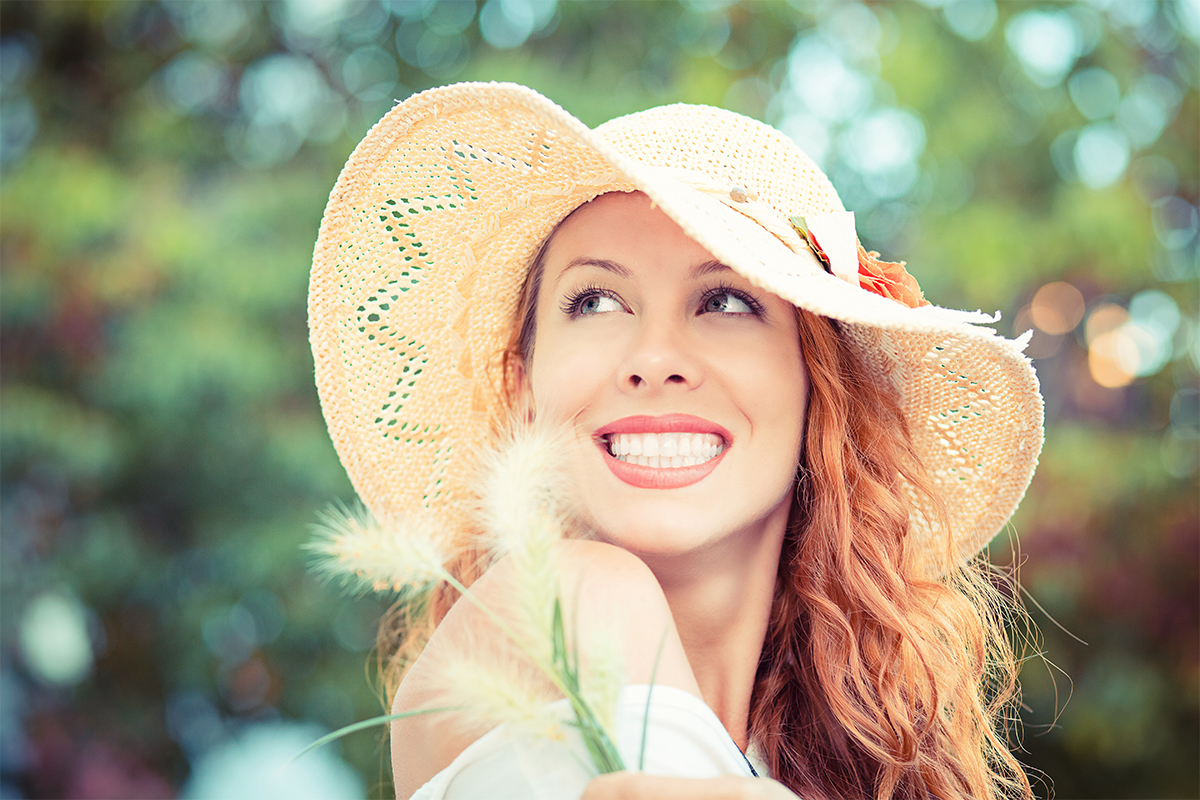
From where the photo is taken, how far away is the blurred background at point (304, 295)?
15.3 feet

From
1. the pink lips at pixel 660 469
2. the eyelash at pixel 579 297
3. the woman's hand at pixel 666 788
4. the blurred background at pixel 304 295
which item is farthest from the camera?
the blurred background at pixel 304 295

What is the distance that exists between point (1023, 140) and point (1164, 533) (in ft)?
6.49

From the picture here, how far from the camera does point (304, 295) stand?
15.7 feet

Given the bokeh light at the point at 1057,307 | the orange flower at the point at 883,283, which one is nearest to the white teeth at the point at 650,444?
the orange flower at the point at 883,283

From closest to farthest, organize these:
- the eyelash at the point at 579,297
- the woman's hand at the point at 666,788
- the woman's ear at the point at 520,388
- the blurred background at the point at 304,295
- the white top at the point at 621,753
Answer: the woman's hand at the point at 666,788, the white top at the point at 621,753, the eyelash at the point at 579,297, the woman's ear at the point at 520,388, the blurred background at the point at 304,295

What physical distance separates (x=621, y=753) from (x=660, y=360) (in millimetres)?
534

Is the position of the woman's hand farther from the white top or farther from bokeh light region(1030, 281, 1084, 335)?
bokeh light region(1030, 281, 1084, 335)

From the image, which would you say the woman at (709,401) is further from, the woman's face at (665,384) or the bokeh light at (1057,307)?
the bokeh light at (1057,307)

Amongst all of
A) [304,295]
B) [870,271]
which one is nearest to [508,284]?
[870,271]

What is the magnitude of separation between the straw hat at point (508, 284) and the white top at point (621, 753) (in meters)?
0.45

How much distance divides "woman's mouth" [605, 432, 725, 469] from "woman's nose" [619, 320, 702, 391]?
6 centimetres

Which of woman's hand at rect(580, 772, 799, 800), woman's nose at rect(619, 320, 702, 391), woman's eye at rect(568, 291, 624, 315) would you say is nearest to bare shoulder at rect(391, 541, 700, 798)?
woman's hand at rect(580, 772, 799, 800)

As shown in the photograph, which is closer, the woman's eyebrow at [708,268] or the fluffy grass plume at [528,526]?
the fluffy grass plume at [528,526]

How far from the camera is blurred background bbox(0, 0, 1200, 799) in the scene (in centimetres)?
467
